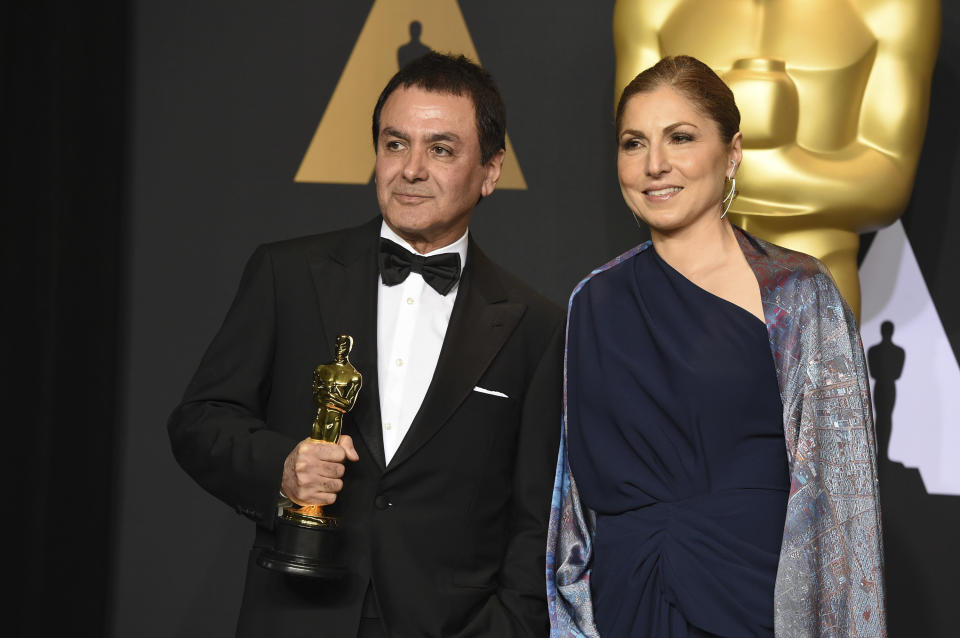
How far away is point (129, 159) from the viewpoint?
3.92 m

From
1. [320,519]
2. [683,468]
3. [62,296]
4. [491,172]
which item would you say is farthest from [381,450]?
[62,296]

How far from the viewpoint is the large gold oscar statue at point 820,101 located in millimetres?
2881

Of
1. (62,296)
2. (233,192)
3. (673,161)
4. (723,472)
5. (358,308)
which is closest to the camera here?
(723,472)

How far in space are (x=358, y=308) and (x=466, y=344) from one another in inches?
9.1

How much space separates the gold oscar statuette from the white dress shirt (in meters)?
0.23

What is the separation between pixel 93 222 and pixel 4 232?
35cm

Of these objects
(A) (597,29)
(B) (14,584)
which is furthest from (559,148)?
(B) (14,584)

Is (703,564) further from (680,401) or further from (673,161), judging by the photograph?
(673,161)

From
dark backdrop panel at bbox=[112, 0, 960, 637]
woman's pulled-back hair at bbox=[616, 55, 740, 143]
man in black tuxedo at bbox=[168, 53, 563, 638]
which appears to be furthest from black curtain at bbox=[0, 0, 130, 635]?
woman's pulled-back hair at bbox=[616, 55, 740, 143]

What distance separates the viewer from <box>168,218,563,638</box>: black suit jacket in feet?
7.13

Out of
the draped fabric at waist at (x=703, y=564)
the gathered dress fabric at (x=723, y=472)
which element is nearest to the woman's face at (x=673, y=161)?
the gathered dress fabric at (x=723, y=472)

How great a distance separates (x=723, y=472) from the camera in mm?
2078

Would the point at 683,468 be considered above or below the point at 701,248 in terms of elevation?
below

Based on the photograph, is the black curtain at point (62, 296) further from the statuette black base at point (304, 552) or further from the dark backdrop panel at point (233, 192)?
the statuette black base at point (304, 552)
